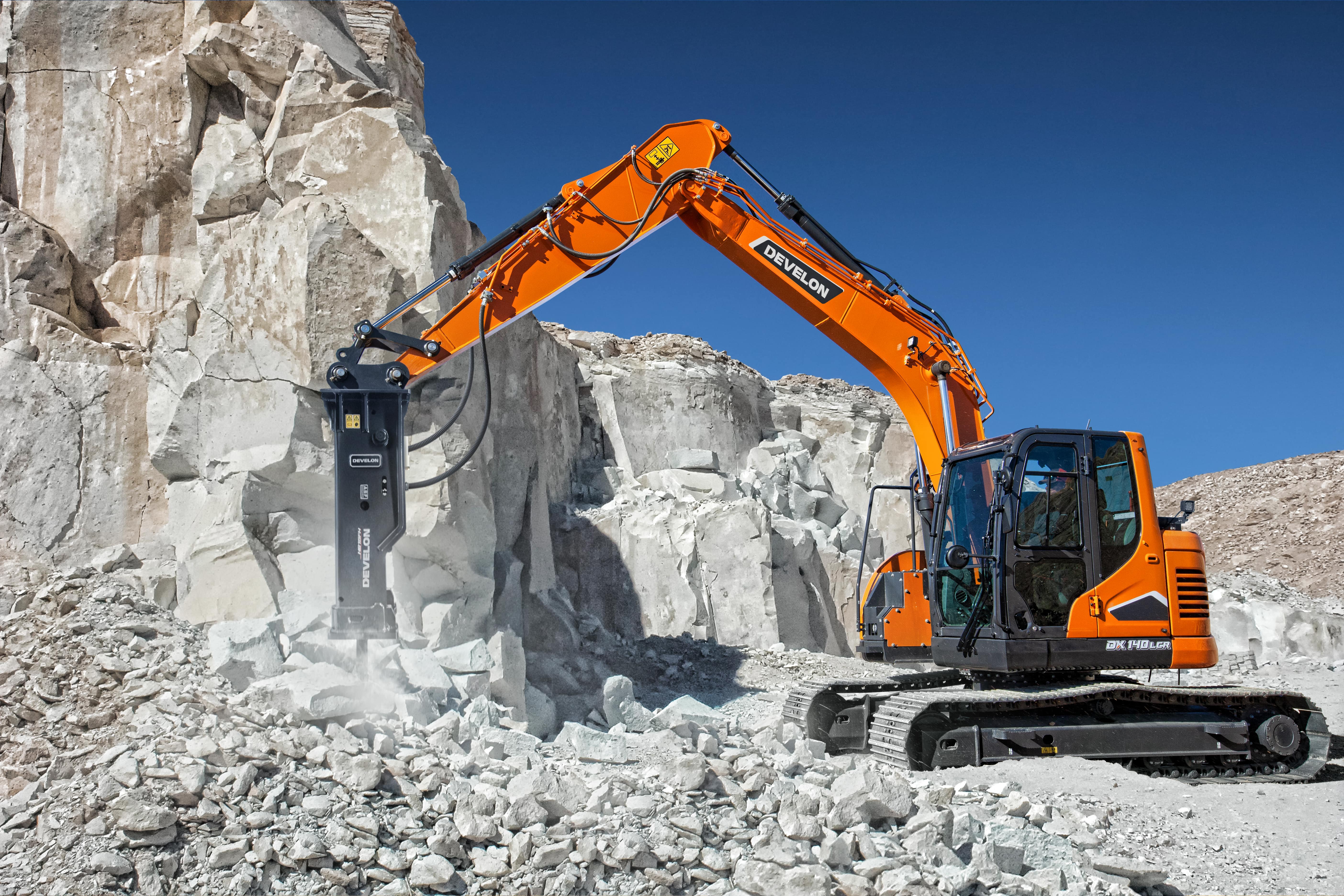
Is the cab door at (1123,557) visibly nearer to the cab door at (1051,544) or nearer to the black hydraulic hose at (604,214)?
the cab door at (1051,544)

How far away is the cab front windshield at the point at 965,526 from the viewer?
7.06 meters

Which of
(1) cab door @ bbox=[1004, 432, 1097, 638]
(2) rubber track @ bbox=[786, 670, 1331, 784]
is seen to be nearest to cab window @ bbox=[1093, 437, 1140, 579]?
(1) cab door @ bbox=[1004, 432, 1097, 638]

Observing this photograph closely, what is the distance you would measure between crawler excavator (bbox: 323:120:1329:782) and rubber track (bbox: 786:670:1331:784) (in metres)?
0.02

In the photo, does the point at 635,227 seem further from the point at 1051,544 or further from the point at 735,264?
the point at 1051,544

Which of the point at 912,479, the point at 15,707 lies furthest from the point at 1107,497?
the point at 15,707

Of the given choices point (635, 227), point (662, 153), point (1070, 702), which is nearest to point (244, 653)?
point (635, 227)

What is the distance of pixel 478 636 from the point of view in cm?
916

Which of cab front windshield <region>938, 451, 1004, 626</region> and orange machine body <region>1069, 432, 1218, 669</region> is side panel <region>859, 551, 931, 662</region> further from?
orange machine body <region>1069, 432, 1218, 669</region>

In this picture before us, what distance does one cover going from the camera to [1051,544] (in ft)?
22.7

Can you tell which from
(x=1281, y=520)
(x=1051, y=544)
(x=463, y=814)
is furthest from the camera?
(x=1281, y=520)

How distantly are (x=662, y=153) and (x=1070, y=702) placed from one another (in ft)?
16.6

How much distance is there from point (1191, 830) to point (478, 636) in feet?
19.0

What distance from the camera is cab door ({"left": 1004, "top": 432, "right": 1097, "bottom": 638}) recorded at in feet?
22.4

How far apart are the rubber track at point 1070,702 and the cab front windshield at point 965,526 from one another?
55cm
